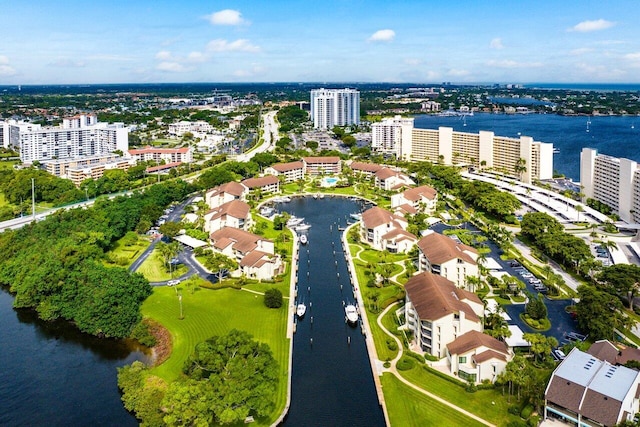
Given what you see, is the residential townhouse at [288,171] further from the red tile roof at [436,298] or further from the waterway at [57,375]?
the red tile roof at [436,298]

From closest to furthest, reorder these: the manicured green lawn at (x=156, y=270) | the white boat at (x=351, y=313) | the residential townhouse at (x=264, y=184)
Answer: the white boat at (x=351, y=313), the manicured green lawn at (x=156, y=270), the residential townhouse at (x=264, y=184)

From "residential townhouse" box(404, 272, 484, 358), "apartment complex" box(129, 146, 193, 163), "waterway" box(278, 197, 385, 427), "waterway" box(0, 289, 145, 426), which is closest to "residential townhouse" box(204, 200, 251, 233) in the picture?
"waterway" box(278, 197, 385, 427)

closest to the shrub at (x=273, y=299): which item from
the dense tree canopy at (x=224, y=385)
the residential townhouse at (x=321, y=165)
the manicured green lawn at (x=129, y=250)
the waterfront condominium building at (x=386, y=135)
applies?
the dense tree canopy at (x=224, y=385)

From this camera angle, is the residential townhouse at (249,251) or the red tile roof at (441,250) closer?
the red tile roof at (441,250)

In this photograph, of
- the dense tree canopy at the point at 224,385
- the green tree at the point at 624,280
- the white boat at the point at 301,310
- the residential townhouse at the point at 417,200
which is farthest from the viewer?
the residential townhouse at the point at 417,200

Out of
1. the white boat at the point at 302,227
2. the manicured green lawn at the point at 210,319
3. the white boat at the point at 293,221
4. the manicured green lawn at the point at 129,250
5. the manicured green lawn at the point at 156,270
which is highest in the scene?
the white boat at the point at 293,221

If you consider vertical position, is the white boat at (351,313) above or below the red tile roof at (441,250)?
below

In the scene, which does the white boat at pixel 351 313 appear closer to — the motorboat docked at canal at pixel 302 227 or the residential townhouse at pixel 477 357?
the residential townhouse at pixel 477 357
